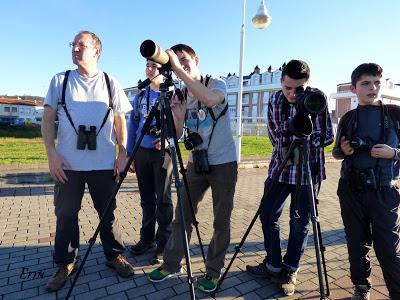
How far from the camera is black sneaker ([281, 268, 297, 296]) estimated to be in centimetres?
290

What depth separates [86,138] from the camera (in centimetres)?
291

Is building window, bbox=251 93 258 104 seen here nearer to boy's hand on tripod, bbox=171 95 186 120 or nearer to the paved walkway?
the paved walkway

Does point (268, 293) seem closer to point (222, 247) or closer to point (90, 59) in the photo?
point (222, 247)

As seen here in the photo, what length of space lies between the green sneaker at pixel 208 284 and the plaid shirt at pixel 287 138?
1.10 meters

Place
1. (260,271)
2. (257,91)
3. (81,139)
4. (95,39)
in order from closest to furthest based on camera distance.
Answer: (81,139), (95,39), (260,271), (257,91)

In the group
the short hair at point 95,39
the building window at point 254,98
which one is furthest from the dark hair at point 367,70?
the building window at point 254,98

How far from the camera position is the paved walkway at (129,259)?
2912 millimetres

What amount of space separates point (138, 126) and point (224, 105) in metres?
1.34

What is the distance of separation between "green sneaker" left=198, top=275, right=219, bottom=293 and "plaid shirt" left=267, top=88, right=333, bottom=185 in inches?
43.3

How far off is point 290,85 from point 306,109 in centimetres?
58

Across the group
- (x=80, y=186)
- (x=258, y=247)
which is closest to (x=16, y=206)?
(x=80, y=186)

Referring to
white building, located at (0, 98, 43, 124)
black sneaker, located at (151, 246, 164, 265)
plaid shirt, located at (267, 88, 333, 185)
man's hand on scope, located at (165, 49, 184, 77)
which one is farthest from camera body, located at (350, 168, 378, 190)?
white building, located at (0, 98, 43, 124)

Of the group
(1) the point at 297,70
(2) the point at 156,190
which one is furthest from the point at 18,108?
(1) the point at 297,70

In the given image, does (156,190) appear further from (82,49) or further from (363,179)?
(363,179)
